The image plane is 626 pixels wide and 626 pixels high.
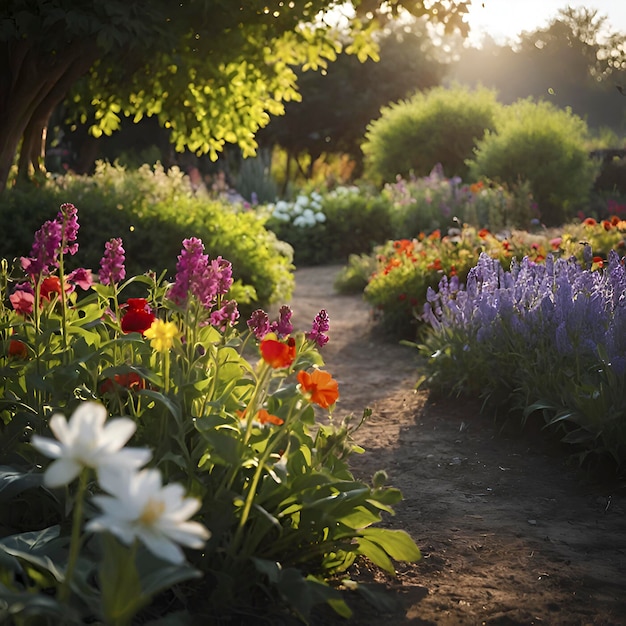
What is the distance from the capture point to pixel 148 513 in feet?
3.56

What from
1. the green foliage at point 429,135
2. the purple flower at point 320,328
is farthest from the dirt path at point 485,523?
the green foliage at point 429,135

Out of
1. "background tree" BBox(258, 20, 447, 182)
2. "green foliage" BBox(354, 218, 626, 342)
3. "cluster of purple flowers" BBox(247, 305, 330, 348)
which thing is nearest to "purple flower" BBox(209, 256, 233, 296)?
"cluster of purple flowers" BBox(247, 305, 330, 348)

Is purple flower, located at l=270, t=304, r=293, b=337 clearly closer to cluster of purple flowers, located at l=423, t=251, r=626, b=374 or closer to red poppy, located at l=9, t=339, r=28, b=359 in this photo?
red poppy, located at l=9, t=339, r=28, b=359

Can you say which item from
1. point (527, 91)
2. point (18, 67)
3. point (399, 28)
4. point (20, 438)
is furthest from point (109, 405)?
point (527, 91)

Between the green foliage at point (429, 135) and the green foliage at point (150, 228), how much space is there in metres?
11.3

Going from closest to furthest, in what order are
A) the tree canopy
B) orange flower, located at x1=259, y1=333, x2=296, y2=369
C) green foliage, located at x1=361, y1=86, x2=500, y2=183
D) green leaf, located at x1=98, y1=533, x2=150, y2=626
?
green leaf, located at x1=98, y1=533, x2=150, y2=626
orange flower, located at x1=259, y1=333, x2=296, y2=369
the tree canopy
green foliage, located at x1=361, y1=86, x2=500, y2=183

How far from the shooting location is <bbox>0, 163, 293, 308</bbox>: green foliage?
22.8 ft

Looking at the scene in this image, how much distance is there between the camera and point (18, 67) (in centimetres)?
729

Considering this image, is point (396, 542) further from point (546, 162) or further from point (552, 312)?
point (546, 162)

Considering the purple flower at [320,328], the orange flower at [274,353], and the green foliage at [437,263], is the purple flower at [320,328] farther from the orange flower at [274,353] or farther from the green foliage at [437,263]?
the green foliage at [437,263]

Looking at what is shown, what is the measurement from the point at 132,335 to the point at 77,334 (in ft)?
2.02

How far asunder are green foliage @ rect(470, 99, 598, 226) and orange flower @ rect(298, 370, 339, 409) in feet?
44.1

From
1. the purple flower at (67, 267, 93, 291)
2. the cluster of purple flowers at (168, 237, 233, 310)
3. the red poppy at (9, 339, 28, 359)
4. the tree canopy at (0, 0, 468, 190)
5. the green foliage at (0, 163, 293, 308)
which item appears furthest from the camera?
the green foliage at (0, 163, 293, 308)

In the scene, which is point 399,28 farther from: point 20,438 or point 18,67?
point 20,438
